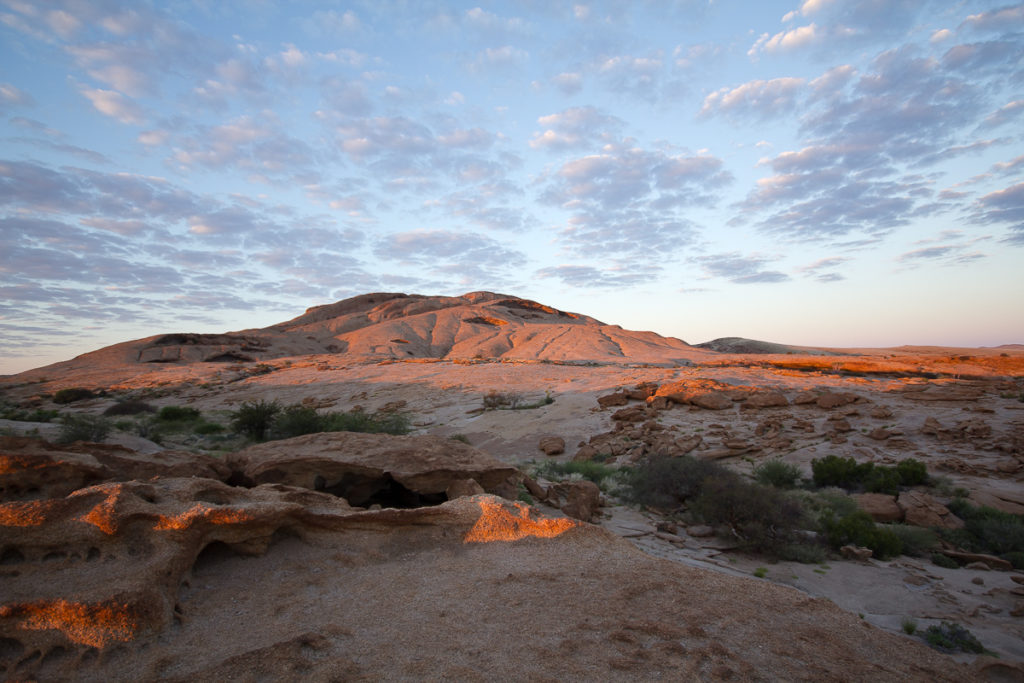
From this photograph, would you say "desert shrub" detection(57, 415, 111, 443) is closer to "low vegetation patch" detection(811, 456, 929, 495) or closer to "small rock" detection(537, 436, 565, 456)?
"small rock" detection(537, 436, 565, 456)

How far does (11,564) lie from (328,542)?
2156 millimetres

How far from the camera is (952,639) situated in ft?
14.9

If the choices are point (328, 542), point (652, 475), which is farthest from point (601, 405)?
point (328, 542)

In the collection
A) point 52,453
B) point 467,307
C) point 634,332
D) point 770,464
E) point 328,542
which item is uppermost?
point 467,307

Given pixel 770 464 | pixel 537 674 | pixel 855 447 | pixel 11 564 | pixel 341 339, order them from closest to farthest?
pixel 537 674
pixel 11 564
pixel 770 464
pixel 855 447
pixel 341 339

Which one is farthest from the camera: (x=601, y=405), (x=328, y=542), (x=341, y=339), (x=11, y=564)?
(x=341, y=339)

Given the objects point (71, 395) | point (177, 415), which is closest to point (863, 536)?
point (177, 415)

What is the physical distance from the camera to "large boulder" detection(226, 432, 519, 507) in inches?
264

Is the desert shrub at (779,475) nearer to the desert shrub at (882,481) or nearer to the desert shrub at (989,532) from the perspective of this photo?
the desert shrub at (882,481)

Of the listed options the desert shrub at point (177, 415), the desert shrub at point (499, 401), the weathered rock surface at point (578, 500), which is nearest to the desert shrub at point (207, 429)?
the desert shrub at point (177, 415)

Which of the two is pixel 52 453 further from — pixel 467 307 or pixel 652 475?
pixel 467 307

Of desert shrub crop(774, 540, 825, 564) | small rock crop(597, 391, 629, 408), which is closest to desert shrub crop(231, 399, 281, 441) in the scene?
small rock crop(597, 391, 629, 408)

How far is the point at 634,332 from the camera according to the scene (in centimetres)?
6862

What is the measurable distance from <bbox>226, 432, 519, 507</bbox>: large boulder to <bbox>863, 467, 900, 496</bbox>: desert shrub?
23.1ft
